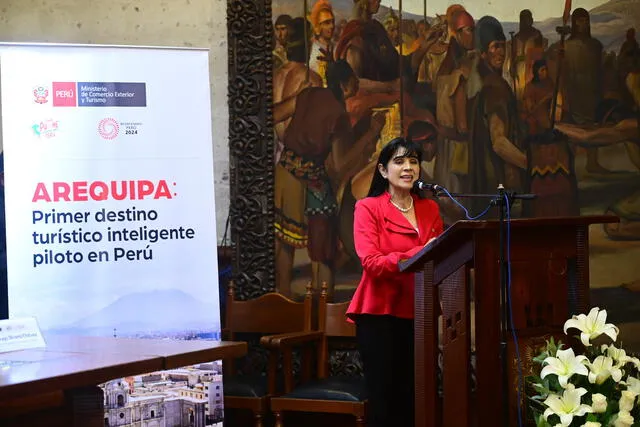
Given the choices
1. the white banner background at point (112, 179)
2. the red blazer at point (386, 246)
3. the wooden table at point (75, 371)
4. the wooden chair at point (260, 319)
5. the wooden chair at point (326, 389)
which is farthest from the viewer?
the wooden chair at point (260, 319)

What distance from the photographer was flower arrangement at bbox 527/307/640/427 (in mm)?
2594

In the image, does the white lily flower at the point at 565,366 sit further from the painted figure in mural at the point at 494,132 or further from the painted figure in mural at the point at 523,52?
the painted figure in mural at the point at 523,52

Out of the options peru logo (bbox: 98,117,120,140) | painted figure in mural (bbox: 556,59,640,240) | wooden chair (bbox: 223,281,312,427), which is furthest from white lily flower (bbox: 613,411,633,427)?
painted figure in mural (bbox: 556,59,640,240)

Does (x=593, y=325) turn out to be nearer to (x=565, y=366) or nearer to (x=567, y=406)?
(x=565, y=366)

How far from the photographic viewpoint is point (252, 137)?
572cm

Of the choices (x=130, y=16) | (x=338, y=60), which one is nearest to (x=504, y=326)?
(x=338, y=60)

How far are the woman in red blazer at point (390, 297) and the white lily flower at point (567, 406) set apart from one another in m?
1.76

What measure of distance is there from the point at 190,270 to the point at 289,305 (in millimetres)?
901

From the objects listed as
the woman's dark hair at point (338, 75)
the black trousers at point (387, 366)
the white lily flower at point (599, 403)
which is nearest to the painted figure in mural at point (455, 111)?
the woman's dark hair at point (338, 75)

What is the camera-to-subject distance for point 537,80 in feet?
18.5

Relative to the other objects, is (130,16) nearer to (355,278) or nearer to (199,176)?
(199,176)

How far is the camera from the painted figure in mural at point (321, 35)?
5688mm

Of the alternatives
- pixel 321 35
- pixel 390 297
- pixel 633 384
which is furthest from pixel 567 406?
pixel 321 35

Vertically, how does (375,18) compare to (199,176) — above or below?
above
